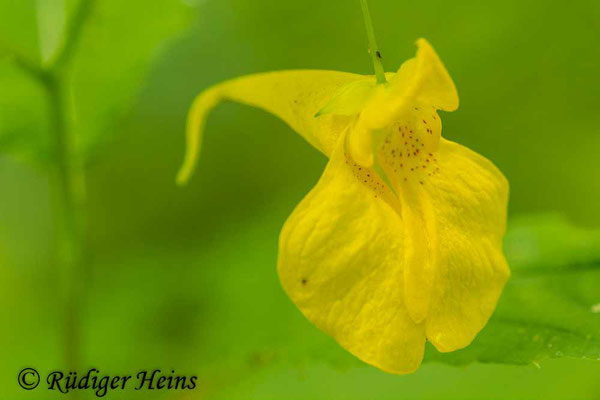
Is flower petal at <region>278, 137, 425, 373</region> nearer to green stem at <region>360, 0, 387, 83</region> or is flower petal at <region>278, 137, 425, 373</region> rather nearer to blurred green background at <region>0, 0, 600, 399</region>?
green stem at <region>360, 0, 387, 83</region>

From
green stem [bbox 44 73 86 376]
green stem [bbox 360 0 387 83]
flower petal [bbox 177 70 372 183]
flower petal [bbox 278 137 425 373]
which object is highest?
green stem [bbox 360 0 387 83]

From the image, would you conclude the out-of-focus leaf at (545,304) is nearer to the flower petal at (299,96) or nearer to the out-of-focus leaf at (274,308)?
the out-of-focus leaf at (274,308)

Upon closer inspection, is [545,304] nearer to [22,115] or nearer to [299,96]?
[299,96]

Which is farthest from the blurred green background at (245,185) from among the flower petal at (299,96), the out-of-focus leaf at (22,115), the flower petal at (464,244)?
the flower petal at (464,244)

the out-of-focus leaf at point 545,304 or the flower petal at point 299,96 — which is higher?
the flower petal at point 299,96

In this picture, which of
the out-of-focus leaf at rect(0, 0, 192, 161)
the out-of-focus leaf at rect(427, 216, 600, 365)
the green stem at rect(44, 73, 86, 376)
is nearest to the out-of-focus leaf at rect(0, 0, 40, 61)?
the out-of-focus leaf at rect(0, 0, 192, 161)

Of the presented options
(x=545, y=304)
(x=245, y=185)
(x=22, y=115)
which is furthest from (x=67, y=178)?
(x=245, y=185)
